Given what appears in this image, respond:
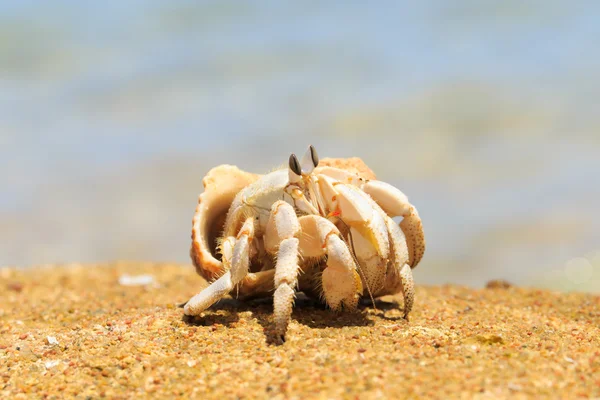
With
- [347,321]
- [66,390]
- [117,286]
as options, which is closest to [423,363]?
[347,321]

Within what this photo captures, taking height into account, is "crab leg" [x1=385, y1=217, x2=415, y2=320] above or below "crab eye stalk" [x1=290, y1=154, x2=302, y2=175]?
below

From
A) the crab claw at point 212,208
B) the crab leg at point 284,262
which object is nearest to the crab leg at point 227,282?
the crab leg at point 284,262

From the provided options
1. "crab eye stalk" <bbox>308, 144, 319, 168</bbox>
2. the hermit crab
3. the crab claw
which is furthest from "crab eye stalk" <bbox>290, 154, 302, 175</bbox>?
the crab claw

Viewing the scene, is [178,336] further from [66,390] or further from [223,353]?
[66,390]

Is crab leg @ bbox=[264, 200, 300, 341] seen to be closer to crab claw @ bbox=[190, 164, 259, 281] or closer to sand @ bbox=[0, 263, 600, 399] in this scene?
sand @ bbox=[0, 263, 600, 399]

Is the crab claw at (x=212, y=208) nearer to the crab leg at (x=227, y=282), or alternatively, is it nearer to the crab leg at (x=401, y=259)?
the crab leg at (x=227, y=282)

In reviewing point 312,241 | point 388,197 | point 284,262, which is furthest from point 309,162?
point 284,262
